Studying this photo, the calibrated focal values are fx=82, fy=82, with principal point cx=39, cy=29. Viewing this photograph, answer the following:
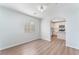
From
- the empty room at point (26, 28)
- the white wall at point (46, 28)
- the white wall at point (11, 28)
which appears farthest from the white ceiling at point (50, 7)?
the white wall at point (46, 28)

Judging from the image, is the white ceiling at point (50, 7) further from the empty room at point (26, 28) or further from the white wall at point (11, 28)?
the white wall at point (11, 28)

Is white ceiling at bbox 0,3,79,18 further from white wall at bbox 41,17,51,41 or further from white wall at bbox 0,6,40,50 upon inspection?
white wall at bbox 41,17,51,41

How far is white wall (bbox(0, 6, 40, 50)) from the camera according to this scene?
382 centimetres

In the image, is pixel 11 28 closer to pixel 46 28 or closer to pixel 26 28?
pixel 26 28

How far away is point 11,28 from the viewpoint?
4.29 meters

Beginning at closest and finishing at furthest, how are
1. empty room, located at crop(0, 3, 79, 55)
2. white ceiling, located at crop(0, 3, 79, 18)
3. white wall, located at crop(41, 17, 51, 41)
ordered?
1. white ceiling, located at crop(0, 3, 79, 18)
2. empty room, located at crop(0, 3, 79, 55)
3. white wall, located at crop(41, 17, 51, 41)

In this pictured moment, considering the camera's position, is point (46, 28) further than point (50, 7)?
Yes

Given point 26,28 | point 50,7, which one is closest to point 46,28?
point 26,28

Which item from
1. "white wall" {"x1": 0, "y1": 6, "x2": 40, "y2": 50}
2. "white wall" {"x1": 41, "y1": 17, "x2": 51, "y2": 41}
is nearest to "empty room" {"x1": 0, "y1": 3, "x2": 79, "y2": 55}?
"white wall" {"x1": 0, "y1": 6, "x2": 40, "y2": 50}

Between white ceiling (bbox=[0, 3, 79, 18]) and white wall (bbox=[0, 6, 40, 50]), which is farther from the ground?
white ceiling (bbox=[0, 3, 79, 18])

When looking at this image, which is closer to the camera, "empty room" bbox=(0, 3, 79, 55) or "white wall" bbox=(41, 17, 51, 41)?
"empty room" bbox=(0, 3, 79, 55)

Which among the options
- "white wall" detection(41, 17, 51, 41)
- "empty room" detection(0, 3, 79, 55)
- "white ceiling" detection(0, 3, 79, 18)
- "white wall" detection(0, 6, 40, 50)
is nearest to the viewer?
"white ceiling" detection(0, 3, 79, 18)

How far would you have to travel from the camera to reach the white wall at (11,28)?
382 centimetres
